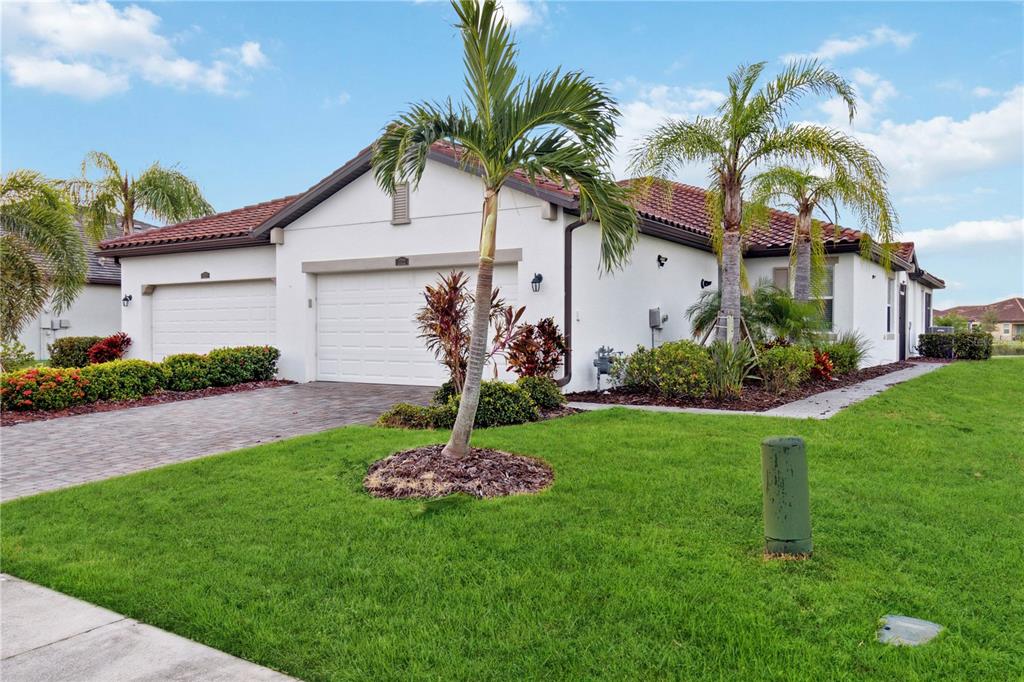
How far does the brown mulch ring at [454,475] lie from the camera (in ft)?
19.0

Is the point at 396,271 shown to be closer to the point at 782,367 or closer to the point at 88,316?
the point at 782,367

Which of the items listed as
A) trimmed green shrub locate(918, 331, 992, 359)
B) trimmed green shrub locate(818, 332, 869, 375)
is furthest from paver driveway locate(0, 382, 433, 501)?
trimmed green shrub locate(918, 331, 992, 359)

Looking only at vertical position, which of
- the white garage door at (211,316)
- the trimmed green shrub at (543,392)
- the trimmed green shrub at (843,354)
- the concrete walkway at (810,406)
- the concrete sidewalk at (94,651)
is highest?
the white garage door at (211,316)

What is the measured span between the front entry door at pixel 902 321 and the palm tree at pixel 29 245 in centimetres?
2296

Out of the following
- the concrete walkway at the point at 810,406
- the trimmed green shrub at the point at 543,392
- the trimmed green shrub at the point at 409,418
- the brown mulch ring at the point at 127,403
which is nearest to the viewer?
the trimmed green shrub at the point at 409,418

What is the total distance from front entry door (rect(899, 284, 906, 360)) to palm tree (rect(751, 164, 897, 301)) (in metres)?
7.39

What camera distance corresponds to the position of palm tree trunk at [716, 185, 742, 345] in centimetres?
1180

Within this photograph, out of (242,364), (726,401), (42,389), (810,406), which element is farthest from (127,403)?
(810,406)

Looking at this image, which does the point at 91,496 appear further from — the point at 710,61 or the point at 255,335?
the point at 710,61

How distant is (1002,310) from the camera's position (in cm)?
6278

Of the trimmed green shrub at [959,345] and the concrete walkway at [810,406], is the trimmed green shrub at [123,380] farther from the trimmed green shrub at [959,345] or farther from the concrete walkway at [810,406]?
the trimmed green shrub at [959,345]

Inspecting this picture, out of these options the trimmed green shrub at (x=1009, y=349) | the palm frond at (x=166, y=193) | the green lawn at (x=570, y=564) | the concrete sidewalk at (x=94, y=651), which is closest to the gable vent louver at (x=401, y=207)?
the green lawn at (x=570, y=564)

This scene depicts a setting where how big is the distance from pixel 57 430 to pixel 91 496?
4.51m

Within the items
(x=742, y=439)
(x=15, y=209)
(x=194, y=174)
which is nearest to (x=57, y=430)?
(x=15, y=209)
